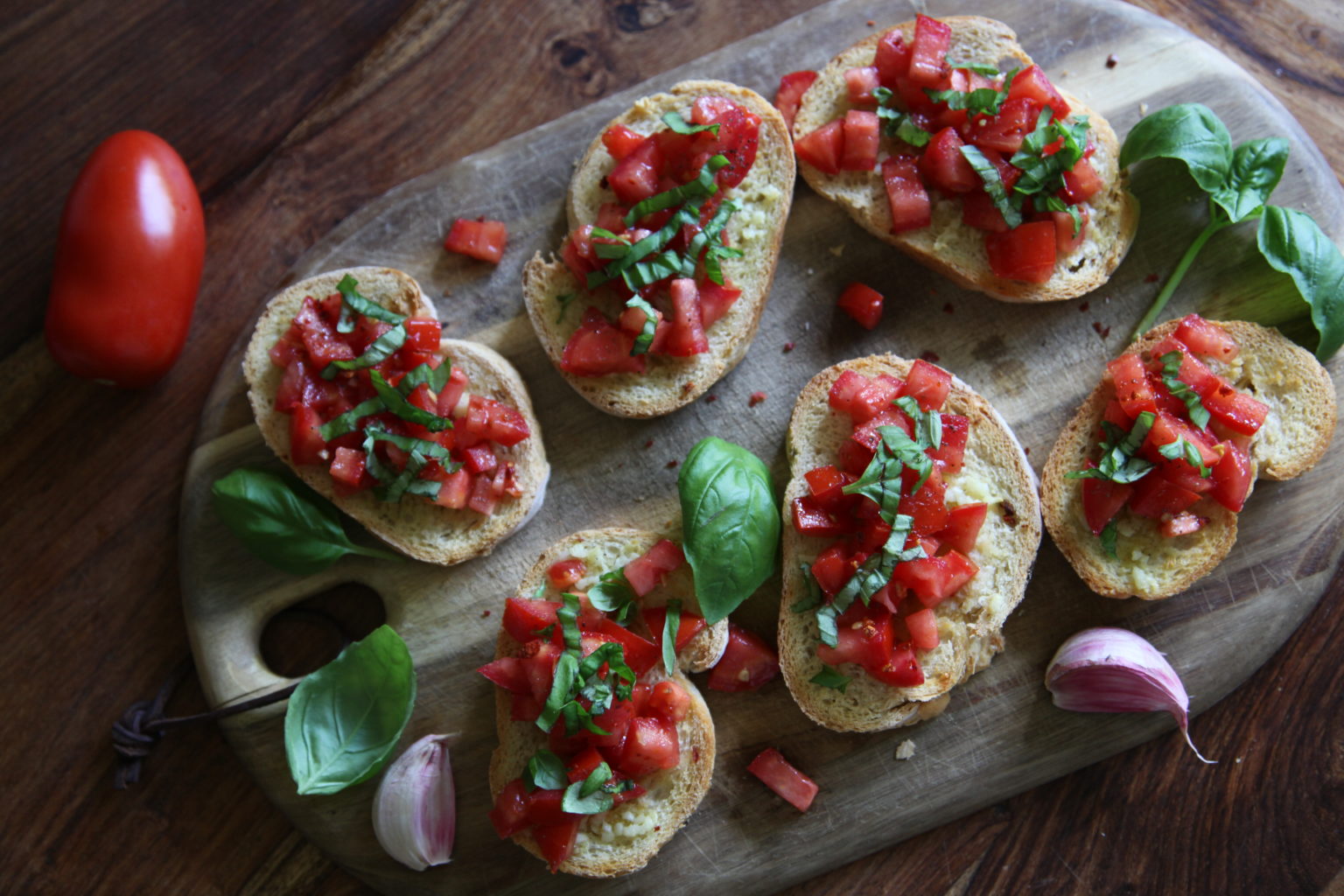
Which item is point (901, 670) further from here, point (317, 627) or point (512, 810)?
point (317, 627)

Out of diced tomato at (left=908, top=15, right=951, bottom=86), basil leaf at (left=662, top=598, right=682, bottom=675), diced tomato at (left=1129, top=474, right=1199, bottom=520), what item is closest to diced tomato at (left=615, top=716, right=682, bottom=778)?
basil leaf at (left=662, top=598, right=682, bottom=675)

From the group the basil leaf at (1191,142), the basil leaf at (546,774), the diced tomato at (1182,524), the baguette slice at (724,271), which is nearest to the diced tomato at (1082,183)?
the basil leaf at (1191,142)

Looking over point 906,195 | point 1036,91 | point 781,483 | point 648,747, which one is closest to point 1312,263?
point 1036,91

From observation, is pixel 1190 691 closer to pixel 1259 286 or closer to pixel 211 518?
pixel 1259 286

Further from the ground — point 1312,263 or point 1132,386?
point 1312,263

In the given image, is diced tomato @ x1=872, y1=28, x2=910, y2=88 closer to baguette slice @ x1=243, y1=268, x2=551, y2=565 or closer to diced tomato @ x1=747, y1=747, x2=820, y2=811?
baguette slice @ x1=243, y1=268, x2=551, y2=565

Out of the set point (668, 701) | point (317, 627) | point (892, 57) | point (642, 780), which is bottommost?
point (642, 780)

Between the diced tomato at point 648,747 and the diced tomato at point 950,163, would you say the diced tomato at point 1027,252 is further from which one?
the diced tomato at point 648,747
